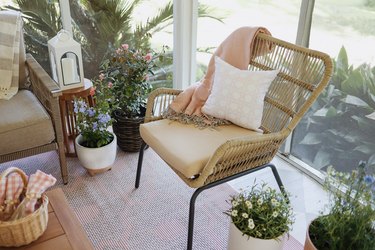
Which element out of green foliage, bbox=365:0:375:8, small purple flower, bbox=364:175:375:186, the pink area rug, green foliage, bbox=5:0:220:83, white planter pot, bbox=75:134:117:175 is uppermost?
green foliage, bbox=365:0:375:8

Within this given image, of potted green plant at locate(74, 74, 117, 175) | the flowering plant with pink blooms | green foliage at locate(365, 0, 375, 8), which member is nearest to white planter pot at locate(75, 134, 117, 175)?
potted green plant at locate(74, 74, 117, 175)

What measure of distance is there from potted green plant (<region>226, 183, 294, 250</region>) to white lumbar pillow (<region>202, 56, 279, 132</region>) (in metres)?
0.43


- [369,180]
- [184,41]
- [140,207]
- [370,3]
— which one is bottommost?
[140,207]

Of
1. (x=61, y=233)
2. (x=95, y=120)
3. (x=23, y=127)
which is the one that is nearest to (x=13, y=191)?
(x=61, y=233)

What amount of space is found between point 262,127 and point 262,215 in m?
0.59

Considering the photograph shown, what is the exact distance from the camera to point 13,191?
3.55 ft

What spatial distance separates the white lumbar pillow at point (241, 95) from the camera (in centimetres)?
164

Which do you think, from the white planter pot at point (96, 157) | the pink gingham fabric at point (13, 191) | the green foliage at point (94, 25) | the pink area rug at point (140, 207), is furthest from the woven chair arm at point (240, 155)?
the green foliage at point (94, 25)

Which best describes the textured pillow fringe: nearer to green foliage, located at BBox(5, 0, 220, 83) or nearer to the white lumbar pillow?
the white lumbar pillow

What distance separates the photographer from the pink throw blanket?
178cm

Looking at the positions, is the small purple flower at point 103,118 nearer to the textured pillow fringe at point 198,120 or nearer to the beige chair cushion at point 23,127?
the beige chair cushion at point 23,127

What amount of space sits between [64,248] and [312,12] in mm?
1700

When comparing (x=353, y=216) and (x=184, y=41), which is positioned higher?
(x=184, y=41)

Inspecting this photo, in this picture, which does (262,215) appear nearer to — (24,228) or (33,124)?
(24,228)
